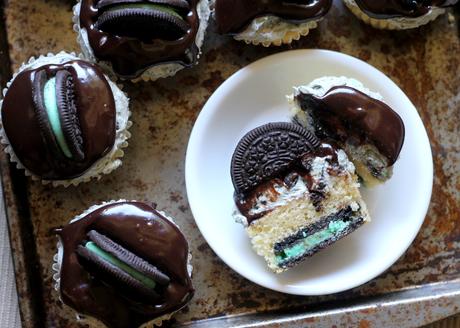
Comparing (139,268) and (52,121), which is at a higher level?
(52,121)

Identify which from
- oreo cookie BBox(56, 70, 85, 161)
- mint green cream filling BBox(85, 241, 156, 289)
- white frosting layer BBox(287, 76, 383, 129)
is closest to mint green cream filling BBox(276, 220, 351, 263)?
white frosting layer BBox(287, 76, 383, 129)

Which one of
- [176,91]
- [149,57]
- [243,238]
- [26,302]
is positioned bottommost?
[26,302]

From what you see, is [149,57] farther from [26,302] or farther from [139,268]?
[26,302]

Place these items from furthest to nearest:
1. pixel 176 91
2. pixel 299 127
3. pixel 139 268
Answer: pixel 176 91
pixel 299 127
pixel 139 268

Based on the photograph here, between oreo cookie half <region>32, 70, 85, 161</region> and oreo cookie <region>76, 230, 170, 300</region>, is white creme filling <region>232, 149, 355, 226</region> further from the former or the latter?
oreo cookie half <region>32, 70, 85, 161</region>

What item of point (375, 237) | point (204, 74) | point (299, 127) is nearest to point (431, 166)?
point (375, 237)

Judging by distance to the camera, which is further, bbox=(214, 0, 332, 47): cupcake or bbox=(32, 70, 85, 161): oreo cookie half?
bbox=(214, 0, 332, 47): cupcake

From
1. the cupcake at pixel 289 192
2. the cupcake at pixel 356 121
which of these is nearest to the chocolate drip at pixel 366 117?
the cupcake at pixel 356 121

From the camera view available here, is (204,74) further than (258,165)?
Yes
